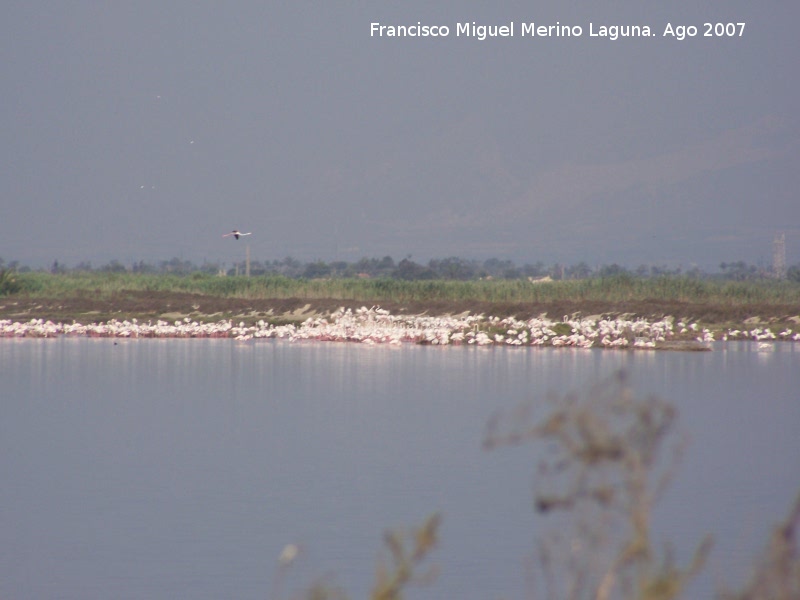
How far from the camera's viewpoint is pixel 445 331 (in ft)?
88.7

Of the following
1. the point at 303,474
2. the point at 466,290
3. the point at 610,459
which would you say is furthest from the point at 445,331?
the point at 610,459

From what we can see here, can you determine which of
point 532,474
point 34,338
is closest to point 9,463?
point 532,474

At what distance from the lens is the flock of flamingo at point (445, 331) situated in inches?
1051

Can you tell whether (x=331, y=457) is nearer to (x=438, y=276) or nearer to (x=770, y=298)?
(x=770, y=298)

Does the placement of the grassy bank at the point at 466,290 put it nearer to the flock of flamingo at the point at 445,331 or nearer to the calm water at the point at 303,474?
the flock of flamingo at the point at 445,331

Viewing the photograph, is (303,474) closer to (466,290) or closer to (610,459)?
(610,459)

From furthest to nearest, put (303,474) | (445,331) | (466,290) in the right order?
(466,290)
(445,331)
(303,474)

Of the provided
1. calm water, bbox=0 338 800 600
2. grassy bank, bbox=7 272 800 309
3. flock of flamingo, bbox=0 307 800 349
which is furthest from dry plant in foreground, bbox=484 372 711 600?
grassy bank, bbox=7 272 800 309

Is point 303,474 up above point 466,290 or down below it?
below

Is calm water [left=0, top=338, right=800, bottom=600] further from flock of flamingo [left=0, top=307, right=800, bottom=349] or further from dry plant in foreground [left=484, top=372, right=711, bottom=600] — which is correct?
flock of flamingo [left=0, top=307, right=800, bottom=349]

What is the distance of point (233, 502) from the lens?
29.8ft

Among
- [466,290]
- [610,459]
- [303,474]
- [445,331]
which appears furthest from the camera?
[466,290]

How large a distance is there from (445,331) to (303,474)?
16.9 metres

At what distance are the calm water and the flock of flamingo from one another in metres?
6.40
